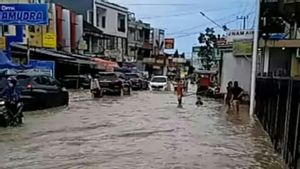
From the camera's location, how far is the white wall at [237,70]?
38250 millimetres

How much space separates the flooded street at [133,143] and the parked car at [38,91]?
0.90 m

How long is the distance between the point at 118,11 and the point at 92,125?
5596 cm

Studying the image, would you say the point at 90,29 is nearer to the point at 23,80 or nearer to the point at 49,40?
the point at 49,40

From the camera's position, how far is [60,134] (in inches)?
617

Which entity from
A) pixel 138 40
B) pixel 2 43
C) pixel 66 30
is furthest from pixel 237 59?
pixel 138 40

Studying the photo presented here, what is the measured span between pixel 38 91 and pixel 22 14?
5.95m

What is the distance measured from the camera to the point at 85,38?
60875 millimetres

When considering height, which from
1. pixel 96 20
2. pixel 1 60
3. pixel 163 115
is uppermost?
pixel 96 20

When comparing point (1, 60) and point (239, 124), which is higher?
point (1, 60)

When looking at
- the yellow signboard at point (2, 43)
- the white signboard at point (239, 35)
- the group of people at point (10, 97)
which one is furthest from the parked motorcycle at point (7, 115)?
the white signboard at point (239, 35)

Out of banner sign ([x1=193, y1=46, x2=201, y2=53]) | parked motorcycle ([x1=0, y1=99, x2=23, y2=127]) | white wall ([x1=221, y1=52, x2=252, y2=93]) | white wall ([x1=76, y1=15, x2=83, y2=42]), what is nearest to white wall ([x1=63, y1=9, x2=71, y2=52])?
white wall ([x1=76, y1=15, x2=83, y2=42])

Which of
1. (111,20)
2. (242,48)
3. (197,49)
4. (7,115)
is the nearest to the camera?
(7,115)

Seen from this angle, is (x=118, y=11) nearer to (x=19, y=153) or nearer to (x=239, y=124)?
(x=239, y=124)

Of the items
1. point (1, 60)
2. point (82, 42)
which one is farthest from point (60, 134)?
point (82, 42)
